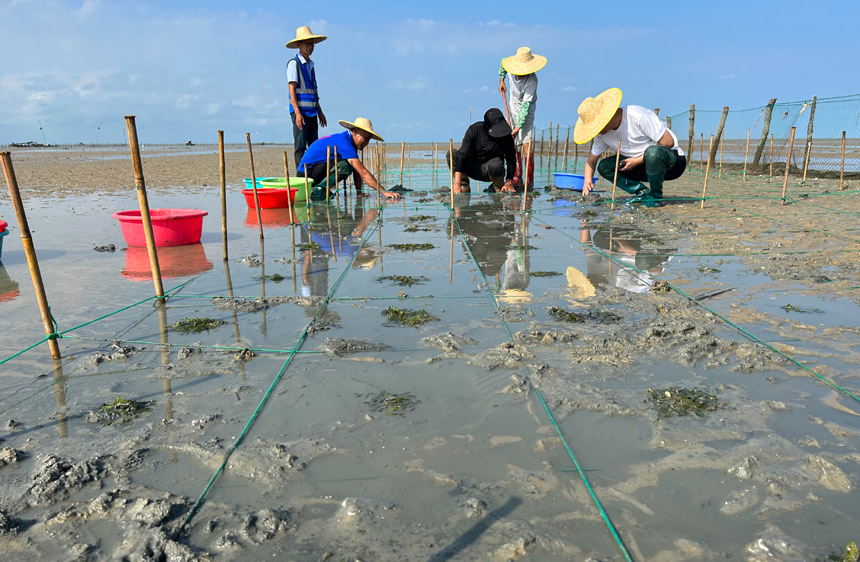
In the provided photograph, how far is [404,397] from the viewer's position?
225cm

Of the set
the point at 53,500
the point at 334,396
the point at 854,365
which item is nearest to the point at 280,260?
the point at 334,396

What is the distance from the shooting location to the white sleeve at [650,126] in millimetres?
6539

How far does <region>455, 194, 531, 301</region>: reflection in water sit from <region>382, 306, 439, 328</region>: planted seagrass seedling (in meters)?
0.60

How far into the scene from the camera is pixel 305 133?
315 inches

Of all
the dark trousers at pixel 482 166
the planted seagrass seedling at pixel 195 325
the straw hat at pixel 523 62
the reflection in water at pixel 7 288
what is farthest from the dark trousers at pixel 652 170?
the reflection in water at pixel 7 288

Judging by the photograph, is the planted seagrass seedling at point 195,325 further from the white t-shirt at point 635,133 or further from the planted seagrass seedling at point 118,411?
the white t-shirt at point 635,133

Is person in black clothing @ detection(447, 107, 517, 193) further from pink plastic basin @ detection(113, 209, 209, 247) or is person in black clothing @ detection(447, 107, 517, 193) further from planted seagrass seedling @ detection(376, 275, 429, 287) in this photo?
planted seagrass seedling @ detection(376, 275, 429, 287)

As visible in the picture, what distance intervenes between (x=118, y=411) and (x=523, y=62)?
24.1 feet

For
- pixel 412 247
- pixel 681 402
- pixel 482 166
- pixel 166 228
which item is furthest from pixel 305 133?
pixel 681 402

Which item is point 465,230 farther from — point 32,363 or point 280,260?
point 32,363

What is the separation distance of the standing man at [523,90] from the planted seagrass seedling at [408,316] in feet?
17.4

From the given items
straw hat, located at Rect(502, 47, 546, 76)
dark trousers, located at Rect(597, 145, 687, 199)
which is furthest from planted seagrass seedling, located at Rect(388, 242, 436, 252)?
straw hat, located at Rect(502, 47, 546, 76)

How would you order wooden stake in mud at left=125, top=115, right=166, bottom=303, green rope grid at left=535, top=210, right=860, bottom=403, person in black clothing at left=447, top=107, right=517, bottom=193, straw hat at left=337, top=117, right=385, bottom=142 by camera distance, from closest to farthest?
green rope grid at left=535, top=210, right=860, bottom=403 → wooden stake in mud at left=125, top=115, right=166, bottom=303 → straw hat at left=337, top=117, right=385, bottom=142 → person in black clothing at left=447, top=107, right=517, bottom=193

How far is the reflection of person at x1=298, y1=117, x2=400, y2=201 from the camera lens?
7.34 metres
